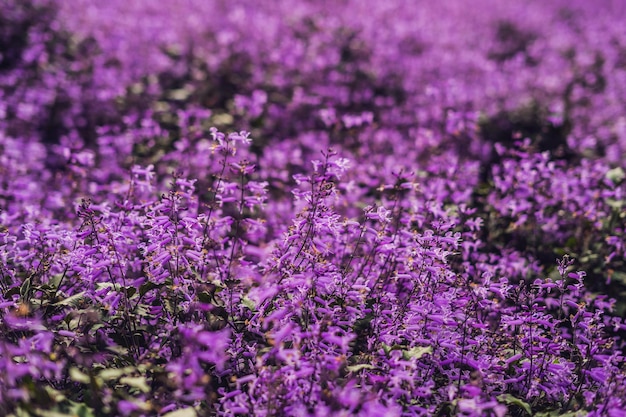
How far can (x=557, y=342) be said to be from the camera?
3.88 meters

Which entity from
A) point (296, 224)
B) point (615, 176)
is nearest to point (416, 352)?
point (296, 224)

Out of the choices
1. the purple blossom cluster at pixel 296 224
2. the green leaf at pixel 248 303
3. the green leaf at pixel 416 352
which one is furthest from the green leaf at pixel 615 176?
the green leaf at pixel 248 303

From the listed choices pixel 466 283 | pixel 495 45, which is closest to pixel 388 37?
pixel 495 45

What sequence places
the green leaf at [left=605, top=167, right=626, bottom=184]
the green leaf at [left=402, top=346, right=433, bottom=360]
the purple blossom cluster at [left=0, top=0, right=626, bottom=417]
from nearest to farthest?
the purple blossom cluster at [left=0, top=0, right=626, bottom=417]
the green leaf at [left=402, top=346, right=433, bottom=360]
the green leaf at [left=605, top=167, right=626, bottom=184]

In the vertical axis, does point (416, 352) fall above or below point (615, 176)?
below

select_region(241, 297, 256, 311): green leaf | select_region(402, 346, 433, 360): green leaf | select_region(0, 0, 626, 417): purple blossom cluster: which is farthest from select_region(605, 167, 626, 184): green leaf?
select_region(241, 297, 256, 311): green leaf

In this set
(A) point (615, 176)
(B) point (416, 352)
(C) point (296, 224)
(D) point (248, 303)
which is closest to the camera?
(B) point (416, 352)

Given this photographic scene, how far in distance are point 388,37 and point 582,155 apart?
529 centimetres

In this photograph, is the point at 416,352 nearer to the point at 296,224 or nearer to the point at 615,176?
the point at 296,224

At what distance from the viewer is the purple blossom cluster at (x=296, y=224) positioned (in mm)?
3322

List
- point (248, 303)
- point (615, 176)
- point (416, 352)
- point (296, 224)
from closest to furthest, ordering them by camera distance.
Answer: point (416, 352) < point (296, 224) < point (248, 303) < point (615, 176)

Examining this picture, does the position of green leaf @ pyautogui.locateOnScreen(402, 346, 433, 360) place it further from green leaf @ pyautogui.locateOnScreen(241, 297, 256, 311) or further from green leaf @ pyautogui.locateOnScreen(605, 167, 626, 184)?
green leaf @ pyautogui.locateOnScreen(605, 167, 626, 184)

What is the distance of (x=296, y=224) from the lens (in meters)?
3.65

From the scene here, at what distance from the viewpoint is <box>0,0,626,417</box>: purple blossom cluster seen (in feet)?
10.9
